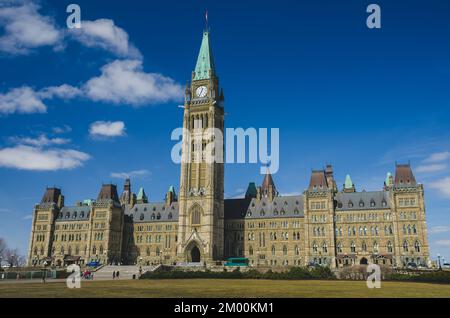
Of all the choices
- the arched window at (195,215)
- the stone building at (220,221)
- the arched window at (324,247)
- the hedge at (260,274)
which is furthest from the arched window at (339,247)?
the arched window at (195,215)

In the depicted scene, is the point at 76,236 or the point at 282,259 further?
the point at 76,236

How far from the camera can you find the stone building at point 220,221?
98969 millimetres

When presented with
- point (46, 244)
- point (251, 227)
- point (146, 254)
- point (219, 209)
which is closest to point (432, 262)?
point (251, 227)

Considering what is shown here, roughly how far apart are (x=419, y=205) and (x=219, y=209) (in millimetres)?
47415

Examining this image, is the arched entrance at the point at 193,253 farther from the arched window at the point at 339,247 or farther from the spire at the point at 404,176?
the spire at the point at 404,176

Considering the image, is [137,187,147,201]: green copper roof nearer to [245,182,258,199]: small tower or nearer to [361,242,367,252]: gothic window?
[245,182,258,199]: small tower

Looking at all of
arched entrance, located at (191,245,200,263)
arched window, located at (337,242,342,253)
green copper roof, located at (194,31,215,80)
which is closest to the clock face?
green copper roof, located at (194,31,215,80)

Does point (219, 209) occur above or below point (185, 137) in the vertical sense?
below

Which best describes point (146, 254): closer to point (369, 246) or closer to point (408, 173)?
point (369, 246)

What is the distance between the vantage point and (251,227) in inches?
4550

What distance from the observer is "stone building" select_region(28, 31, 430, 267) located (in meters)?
99.0

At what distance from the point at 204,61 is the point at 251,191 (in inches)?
1578

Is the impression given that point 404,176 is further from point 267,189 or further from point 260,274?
point 260,274
